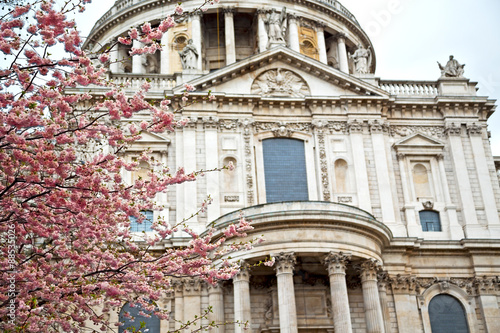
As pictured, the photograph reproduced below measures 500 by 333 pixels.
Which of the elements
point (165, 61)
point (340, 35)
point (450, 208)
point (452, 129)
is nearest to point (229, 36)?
point (165, 61)

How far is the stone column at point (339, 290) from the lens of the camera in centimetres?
2580

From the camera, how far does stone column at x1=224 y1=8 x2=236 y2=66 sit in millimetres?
46094

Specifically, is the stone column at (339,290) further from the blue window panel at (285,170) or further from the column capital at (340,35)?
the column capital at (340,35)

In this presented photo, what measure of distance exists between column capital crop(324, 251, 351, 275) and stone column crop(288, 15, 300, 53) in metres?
22.7

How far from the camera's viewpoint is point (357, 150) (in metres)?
33.2

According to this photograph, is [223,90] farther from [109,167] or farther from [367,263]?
[109,167]

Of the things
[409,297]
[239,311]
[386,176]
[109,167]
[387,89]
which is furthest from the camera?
[387,89]

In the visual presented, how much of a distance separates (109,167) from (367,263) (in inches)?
635

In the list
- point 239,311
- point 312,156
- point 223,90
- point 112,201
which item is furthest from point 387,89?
point 112,201

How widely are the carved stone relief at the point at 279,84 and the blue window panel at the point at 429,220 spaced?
26.8 ft

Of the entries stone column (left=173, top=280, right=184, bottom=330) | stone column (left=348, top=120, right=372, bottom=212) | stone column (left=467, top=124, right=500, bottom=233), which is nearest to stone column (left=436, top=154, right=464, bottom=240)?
stone column (left=467, top=124, right=500, bottom=233)

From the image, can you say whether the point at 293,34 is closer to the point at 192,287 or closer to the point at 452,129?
the point at 452,129

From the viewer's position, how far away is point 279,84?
34375 millimetres

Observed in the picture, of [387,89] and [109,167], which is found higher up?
[387,89]
